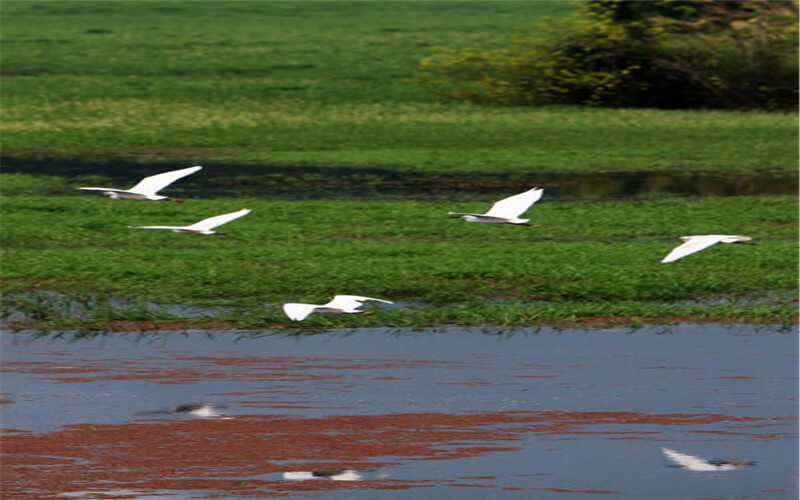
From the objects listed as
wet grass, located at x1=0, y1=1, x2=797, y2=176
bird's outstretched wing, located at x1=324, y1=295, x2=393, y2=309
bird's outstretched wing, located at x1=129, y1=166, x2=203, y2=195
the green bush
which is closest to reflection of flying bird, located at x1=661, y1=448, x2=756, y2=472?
bird's outstretched wing, located at x1=324, y1=295, x2=393, y2=309

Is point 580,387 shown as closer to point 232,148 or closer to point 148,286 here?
point 148,286

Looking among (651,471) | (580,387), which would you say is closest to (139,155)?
(580,387)

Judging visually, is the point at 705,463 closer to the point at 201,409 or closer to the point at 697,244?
the point at 201,409

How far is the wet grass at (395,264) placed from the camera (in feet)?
32.8

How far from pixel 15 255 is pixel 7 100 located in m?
13.0

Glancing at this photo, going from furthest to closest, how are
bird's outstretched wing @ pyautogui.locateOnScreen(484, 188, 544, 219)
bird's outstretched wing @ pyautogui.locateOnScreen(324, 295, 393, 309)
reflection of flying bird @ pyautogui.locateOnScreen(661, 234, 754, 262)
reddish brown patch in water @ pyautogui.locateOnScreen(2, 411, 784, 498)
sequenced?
bird's outstretched wing @ pyautogui.locateOnScreen(484, 188, 544, 219) < reflection of flying bird @ pyautogui.locateOnScreen(661, 234, 754, 262) < bird's outstretched wing @ pyautogui.locateOnScreen(324, 295, 393, 309) < reddish brown patch in water @ pyautogui.locateOnScreen(2, 411, 784, 498)

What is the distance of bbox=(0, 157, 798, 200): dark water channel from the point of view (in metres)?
16.5

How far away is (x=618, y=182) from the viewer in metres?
17.7

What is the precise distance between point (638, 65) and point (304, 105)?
6.48 m

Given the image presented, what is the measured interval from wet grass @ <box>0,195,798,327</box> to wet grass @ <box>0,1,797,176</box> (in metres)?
4.91

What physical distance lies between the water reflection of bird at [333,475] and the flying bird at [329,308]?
2512 millimetres

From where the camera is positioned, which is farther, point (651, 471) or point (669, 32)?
point (669, 32)

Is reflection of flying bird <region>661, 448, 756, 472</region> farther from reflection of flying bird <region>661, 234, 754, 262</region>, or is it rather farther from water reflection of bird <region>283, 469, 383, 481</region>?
reflection of flying bird <region>661, 234, 754, 262</region>

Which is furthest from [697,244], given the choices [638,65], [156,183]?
[638,65]
